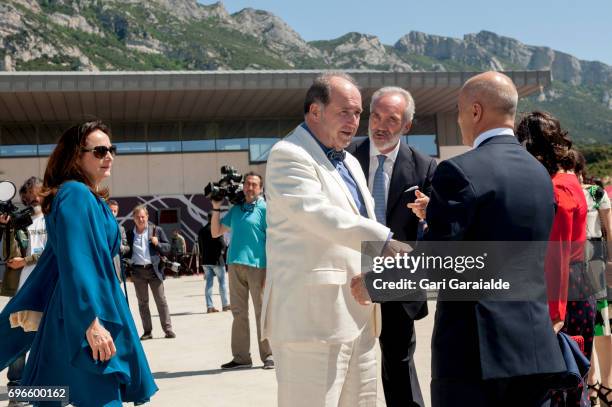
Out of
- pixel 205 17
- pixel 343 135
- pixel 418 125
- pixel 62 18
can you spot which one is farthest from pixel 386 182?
pixel 205 17

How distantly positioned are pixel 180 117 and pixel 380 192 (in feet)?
95.7

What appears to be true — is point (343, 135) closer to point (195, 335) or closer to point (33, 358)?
point (33, 358)

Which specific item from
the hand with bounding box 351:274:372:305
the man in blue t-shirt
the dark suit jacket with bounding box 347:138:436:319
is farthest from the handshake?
the man in blue t-shirt

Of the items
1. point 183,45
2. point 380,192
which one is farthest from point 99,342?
point 183,45

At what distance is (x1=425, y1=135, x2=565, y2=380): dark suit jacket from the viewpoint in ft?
9.91

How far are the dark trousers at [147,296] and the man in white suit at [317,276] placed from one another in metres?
7.70

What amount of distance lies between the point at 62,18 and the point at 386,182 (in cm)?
14071

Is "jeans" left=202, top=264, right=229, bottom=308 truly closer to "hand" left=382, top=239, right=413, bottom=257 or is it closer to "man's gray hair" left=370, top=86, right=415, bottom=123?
"man's gray hair" left=370, top=86, right=415, bottom=123

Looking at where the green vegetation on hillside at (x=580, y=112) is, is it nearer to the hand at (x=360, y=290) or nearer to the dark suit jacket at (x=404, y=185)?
the dark suit jacket at (x=404, y=185)

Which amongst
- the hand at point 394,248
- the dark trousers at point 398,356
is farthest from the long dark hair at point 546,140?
the dark trousers at point 398,356

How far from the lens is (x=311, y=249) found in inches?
150

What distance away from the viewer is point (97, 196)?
13.0ft

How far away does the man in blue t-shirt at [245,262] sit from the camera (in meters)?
8.59

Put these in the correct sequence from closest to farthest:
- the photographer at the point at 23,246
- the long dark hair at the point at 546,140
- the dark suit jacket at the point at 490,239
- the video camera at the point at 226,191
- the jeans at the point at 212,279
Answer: the dark suit jacket at the point at 490,239 → the long dark hair at the point at 546,140 → the photographer at the point at 23,246 → the video camera at the point at 226,191 → the jeans at the point at 212,279
